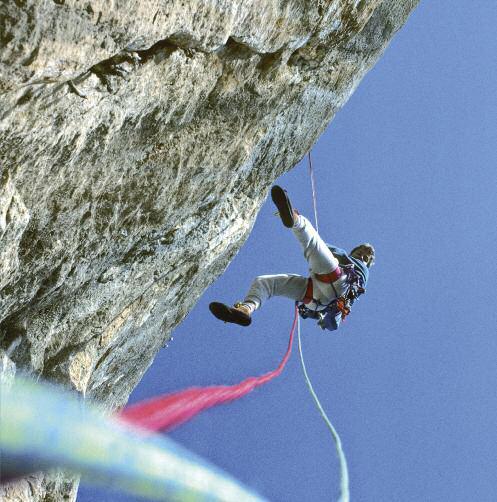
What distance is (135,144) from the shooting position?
3.94 metres

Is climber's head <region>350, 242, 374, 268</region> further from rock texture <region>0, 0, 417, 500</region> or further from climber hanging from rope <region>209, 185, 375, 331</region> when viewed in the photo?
rock texture <region>0, 0, 417, 500</region>

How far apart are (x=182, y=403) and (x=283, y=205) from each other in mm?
2386

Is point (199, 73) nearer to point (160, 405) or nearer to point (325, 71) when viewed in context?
point (325, 71)

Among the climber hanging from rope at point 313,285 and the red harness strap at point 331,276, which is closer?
the climber hanging from rope at point 313,285

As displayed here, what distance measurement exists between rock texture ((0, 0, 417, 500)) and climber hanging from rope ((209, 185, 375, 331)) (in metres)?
0.64

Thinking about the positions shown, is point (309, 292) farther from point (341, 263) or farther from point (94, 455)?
point (94, 455)

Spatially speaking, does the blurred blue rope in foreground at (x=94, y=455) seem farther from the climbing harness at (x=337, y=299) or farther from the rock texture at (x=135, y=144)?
the climbing harness at (x=337, y=299)

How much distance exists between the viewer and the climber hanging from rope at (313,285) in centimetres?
568

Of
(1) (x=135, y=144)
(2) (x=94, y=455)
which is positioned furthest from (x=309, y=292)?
(2) (x=94, y=455)

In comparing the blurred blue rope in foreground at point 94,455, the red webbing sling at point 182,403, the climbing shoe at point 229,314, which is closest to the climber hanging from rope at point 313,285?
the climbing shoe at point 229,314

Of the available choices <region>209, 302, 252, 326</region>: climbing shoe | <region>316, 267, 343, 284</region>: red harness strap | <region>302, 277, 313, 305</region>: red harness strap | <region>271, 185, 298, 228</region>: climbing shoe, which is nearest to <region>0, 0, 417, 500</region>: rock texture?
<region>271, 185, 298, 228</region>: climbing shoe

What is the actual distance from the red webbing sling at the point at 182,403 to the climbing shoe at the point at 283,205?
190 cm

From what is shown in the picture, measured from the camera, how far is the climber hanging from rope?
568 cm

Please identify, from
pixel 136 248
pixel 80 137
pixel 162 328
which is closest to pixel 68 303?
pixel 136 248
